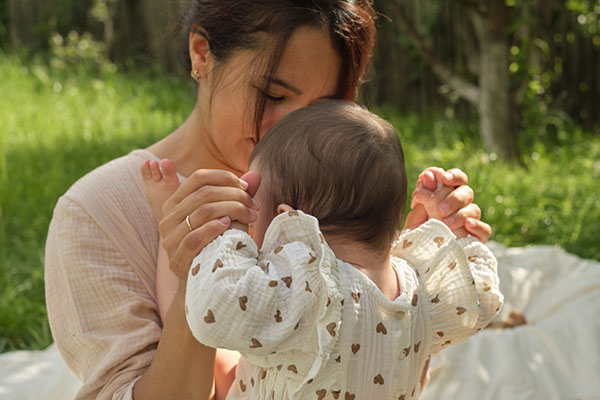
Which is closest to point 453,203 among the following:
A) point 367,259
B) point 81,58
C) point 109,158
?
point 367,259

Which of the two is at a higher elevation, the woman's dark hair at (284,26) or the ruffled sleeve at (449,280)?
the woman's dark hair at (284,26)

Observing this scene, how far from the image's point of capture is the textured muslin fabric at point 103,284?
5.56 ft

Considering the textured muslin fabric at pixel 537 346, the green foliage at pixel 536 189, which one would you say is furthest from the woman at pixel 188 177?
the green foliage at pixel 536 189

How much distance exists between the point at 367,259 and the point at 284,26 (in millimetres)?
686

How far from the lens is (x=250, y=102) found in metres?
1.78

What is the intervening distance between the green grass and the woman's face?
1991 millimetres

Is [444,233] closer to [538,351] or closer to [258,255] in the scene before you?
[258,255]

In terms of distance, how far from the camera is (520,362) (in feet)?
9.52

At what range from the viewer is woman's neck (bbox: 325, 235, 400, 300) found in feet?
4.65

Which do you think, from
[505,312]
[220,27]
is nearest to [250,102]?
[220,27]

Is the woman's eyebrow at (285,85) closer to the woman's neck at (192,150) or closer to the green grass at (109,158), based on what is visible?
the woman's neck at (192,150)

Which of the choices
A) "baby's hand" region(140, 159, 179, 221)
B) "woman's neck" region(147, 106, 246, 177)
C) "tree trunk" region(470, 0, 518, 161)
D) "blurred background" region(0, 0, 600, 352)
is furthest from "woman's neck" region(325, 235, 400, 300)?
"tree trunk" region(470, 0, 518, 161)

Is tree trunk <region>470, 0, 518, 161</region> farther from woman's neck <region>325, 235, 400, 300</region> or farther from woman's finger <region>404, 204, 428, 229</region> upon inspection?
woman's neck <region>325, 235, 400, 300</region>

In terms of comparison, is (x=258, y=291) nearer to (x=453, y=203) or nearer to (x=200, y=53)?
A: (x=453, y=203)
